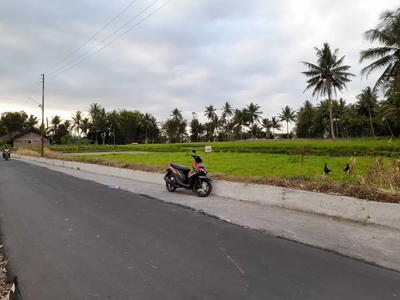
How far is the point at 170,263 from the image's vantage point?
3.11 m

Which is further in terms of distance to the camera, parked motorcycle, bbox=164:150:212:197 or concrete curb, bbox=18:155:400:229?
parked motorcycle, bbox=164:150:212:197

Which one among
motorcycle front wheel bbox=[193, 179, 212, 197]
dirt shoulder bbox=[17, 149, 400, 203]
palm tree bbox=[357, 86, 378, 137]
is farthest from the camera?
palm tree bbox=[357, 86, 378, 137]

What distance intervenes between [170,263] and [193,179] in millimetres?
4161

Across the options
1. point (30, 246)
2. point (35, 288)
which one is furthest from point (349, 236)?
point (30, 246)

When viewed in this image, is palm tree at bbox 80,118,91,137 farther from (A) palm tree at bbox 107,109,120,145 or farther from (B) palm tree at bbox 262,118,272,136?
(B) palm tree at bbox 262,118,272,136

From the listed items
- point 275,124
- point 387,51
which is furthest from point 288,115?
point 387,51

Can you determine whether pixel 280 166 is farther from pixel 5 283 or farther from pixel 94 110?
pixel 94 110

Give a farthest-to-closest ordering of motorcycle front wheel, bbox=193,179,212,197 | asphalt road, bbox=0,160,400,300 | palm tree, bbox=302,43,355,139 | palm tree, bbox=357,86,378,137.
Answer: palm tree, bbox=357,86,378,137 → palm tree, bbox=302,43,355,139 → motorcycle front wheel, bbox=193,179,212,197 → asphalt road, bbox=0,160,400,300

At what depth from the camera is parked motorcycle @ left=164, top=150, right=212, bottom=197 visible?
6973 mm

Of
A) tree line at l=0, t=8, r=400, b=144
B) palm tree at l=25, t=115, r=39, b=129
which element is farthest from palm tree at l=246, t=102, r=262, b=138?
palm tree at l=25, t=115, r=39, b=129

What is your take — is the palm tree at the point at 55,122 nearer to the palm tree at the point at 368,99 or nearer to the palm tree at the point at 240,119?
the palm tree at the point at 240,119

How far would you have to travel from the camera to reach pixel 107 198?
695cm

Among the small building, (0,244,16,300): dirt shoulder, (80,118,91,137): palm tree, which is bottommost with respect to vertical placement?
(0,244,16,300): dirt shoulder

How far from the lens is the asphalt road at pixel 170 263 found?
252 centimetres
